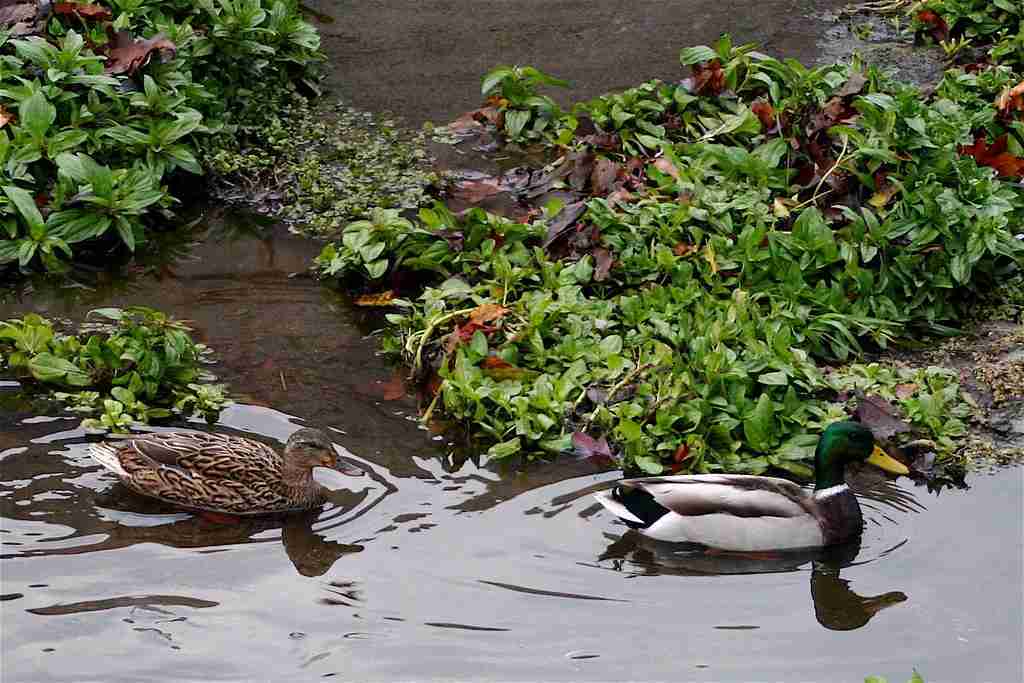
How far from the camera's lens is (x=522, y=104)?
404 inches

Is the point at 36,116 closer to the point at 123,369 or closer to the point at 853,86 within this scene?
the point at 123,369

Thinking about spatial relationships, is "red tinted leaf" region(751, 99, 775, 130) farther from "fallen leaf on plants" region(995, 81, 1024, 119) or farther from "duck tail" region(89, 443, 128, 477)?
"duck tail" region(89, 443, 128, 477)

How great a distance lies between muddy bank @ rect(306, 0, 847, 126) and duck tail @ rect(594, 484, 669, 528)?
480 centimetres

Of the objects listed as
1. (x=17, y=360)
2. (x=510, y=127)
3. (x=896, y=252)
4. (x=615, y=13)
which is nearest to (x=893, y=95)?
(x=896, y=252)

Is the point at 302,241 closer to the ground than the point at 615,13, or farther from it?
closer to the ground

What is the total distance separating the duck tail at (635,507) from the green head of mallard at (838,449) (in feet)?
2.56

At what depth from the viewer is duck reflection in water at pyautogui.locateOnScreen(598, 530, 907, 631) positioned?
20.2 feet

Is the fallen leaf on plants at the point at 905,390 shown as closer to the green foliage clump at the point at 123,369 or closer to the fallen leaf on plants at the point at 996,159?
the fallen leaf on plants at the point at 996,159

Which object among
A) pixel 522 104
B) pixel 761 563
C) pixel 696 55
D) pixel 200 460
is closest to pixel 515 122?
pixel 522 104

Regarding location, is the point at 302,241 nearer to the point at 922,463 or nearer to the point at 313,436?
the point at 313,436

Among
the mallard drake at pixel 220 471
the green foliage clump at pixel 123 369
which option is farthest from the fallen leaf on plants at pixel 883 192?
the green foliage clump at pixel 123 369

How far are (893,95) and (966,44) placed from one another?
204 cm

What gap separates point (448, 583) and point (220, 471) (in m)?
1.23

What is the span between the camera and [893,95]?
928 centimetres
